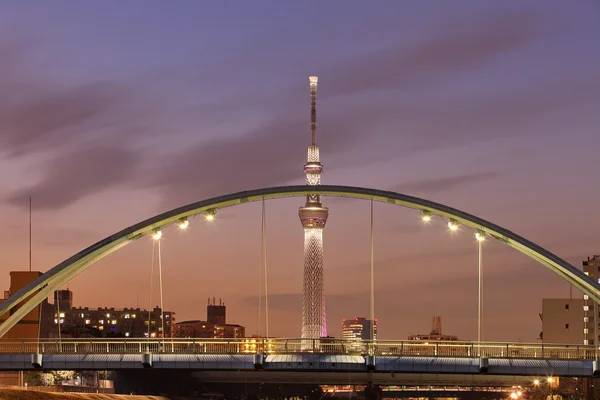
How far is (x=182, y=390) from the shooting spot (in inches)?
6166

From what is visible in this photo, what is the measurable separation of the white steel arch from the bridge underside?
452 cm

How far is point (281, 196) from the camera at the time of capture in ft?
282

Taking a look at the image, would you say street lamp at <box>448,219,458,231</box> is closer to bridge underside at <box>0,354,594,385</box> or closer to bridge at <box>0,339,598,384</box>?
bridge at <box>0,339,598,384</box>

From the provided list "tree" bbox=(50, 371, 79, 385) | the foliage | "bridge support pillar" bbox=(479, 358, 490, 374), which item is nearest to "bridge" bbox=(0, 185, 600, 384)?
"bridge support pillar" bbox=(479, 358, 490, 374)

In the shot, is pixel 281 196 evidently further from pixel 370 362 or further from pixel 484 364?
pixel 484 364

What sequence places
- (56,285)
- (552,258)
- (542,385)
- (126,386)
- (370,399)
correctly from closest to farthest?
(552,258) → (56,285) → (126,386) → (542,385) → (370,399)

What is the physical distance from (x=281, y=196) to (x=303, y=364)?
11.5 m

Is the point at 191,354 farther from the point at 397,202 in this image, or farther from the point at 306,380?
the point at 306,380

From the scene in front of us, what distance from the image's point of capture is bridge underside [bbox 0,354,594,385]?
7988 cm

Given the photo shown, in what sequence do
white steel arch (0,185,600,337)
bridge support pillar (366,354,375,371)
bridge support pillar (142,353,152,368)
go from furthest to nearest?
1. bridge support pillar (142,353,152,368)
2. white steel arch (0,185,600,337)
3. bridge support pillar (366,354,375,371)

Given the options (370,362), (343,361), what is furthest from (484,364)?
(343,361)

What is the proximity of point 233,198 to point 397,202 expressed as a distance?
35.7 ft

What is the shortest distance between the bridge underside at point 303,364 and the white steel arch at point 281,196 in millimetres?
4517

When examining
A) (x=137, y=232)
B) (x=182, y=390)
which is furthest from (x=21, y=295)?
(x=182, y=390)
